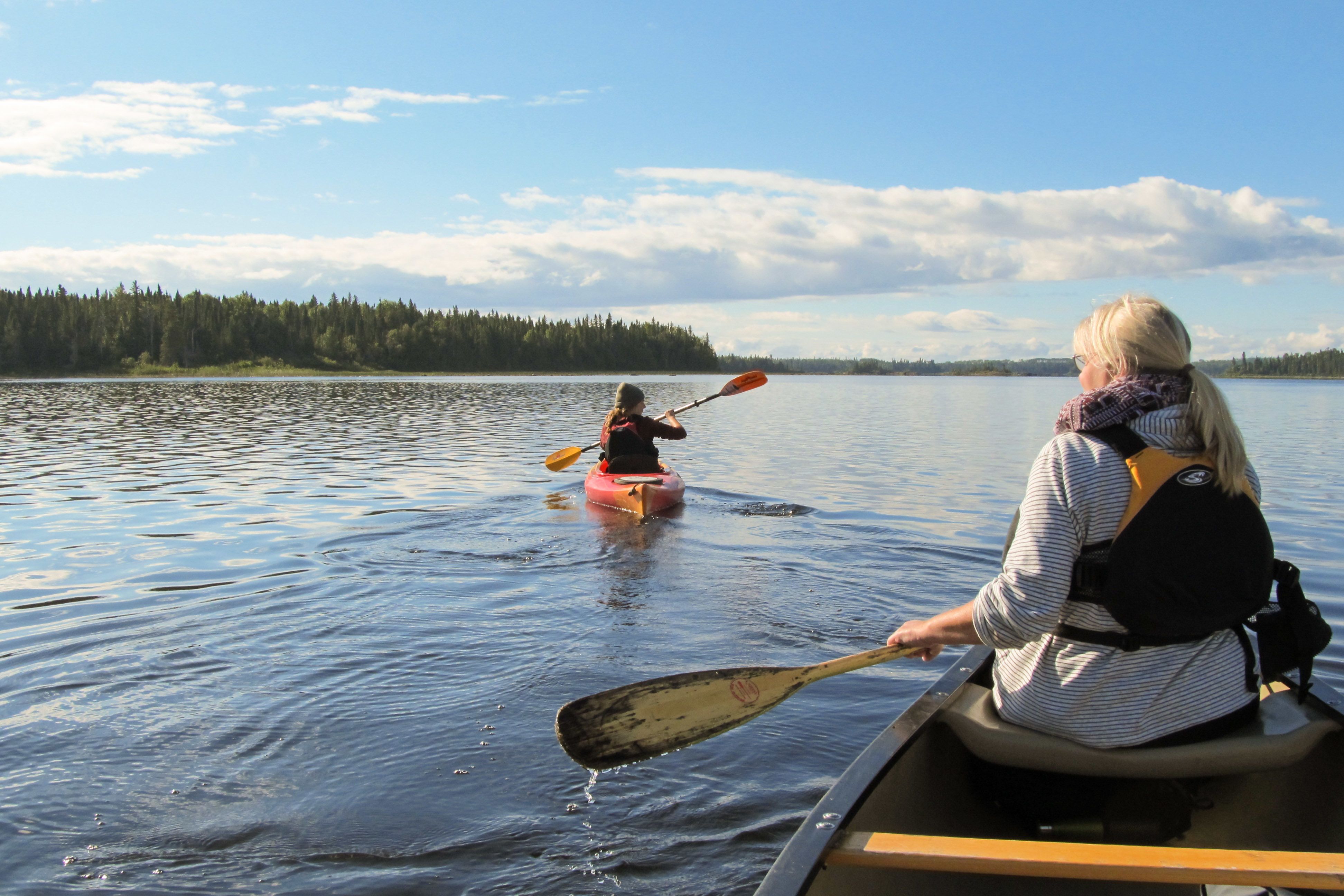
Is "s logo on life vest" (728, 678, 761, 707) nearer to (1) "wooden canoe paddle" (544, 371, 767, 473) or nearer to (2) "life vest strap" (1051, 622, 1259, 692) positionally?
(2) "life vest strap" (1051, 622, 1259, 692)

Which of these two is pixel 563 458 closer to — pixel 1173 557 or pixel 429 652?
pixel 429 652

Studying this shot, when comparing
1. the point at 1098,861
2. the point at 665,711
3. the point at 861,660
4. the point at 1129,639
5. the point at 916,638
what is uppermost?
the point at 1129,639

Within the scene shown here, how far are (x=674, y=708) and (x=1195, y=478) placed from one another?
6.24 ft

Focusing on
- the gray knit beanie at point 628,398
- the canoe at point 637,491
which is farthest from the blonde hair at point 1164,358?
the gray knit beanie at point 628,398

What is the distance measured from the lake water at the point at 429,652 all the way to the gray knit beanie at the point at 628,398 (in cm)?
142

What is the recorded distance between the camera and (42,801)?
3.94 metres

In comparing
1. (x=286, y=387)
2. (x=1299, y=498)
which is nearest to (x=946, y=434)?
(x=1299, y=498)

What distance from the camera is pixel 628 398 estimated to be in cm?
1160

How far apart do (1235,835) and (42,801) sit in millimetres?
4632

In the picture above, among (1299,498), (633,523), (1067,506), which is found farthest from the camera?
(1299,498)

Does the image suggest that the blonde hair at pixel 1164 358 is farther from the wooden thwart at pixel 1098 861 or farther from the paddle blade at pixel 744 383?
the paddle blade at pixel 744 383

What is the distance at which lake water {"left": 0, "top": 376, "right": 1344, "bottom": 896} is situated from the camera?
3672 millimetres

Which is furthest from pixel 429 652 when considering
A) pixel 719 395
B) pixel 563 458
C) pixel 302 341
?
pixel 302 341

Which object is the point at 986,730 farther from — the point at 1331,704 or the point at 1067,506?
the point at 1331,704
